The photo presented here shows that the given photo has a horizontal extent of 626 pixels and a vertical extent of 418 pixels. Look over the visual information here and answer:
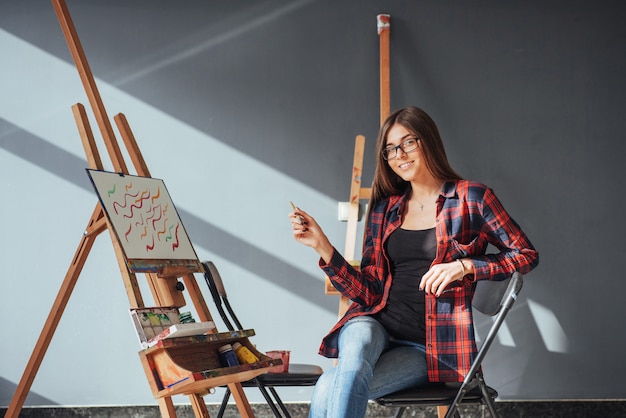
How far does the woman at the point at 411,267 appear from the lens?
1.75 meters

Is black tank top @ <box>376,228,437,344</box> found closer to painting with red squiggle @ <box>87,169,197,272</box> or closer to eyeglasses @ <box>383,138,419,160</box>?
eyeglasses @ <box>383,138,419,160</box>

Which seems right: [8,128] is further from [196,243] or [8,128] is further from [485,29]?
[485,29]

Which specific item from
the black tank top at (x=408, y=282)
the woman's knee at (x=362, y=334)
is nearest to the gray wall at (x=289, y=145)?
the black tank top at (x=408, y=282)

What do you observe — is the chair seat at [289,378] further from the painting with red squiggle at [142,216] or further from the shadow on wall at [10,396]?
the shadow on wall at [10,396]

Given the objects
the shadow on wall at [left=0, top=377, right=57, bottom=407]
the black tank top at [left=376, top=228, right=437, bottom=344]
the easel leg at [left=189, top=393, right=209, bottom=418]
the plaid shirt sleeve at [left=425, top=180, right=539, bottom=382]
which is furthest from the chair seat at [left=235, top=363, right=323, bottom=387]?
the shadow on wall at [left=0, top=377, right=57, bottom=407]

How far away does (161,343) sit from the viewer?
5.58ft

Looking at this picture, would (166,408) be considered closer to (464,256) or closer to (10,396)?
(464,256)

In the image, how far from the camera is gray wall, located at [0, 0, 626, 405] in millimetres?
3078

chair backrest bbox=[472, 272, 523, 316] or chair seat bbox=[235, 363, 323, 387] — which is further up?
chair backrest bbox=[472, 272, 523, 316]

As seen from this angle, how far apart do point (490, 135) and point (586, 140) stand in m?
0.46

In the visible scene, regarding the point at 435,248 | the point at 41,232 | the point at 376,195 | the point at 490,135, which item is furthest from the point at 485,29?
the point at 41,232

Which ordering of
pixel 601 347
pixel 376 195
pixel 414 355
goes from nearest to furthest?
1. pixel 414 355
2. pixel 376 195
3. pixel 601 347

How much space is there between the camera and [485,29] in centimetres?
316

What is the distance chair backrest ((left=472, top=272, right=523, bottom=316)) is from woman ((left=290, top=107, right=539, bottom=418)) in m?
0.04
